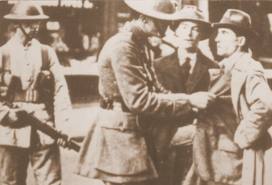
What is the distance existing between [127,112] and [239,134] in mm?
444

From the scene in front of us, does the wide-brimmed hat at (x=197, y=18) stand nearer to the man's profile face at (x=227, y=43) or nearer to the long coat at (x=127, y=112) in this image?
the man's profile face at (x=227, y=43)

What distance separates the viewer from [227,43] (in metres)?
2.18

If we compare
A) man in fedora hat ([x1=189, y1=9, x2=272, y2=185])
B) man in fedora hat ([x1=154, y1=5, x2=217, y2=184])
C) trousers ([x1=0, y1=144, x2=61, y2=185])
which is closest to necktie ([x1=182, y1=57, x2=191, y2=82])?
man in fedora hat ([x1=154, y1=5, x2=217, y2=184])

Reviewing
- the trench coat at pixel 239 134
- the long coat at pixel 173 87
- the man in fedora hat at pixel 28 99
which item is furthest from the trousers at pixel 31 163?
the trench coat at pixel 239 134

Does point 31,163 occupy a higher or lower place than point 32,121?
lower

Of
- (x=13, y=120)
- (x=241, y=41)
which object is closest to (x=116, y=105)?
(x=13, y=120)

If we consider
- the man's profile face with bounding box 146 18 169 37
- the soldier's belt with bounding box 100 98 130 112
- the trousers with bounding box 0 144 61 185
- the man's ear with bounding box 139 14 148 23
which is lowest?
the trousers with bounding box 0 144 61 185

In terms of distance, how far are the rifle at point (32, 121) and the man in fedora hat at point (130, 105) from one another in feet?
0.27

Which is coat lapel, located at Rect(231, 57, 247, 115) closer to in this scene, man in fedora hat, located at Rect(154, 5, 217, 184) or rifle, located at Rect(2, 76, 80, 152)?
man in fedora hat, located at Rect(154, 5, 217, 184)

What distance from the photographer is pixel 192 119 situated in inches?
84.6

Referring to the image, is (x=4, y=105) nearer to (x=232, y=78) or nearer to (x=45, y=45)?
(x=45, y=45)

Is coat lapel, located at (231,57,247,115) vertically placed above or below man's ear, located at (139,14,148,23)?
below

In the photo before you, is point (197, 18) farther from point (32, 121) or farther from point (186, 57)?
point (32, 121)

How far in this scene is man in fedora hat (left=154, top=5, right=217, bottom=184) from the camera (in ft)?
7.03
